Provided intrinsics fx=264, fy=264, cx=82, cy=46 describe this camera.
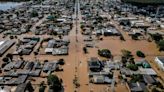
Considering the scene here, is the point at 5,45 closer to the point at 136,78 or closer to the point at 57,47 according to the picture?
the point at 57,47

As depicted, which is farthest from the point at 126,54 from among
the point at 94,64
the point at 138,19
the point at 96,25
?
the point at 138,19

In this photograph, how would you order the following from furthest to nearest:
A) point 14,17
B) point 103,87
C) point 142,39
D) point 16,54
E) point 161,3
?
point 161,3 < point 14,17 < point 142,39 < point 16,54 < point 103,87

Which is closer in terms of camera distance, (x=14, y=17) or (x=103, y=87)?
(x=103, y=87)

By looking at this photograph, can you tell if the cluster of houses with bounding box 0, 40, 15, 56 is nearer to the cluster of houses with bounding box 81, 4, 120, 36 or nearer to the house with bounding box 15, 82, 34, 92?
the house with bounding box 15, 82, 34, 92

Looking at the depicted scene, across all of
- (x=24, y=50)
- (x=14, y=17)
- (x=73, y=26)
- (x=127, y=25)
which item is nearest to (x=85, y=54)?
(x=24, y=50)

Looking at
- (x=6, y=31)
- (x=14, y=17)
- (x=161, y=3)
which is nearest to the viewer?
(x=6, y=31)

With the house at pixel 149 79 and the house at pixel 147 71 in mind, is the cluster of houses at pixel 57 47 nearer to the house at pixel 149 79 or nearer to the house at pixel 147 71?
the house at pixel 147 71

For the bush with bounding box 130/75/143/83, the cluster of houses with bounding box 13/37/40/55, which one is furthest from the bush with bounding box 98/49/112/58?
the cluster of houses with bounding box 13/37/40/55

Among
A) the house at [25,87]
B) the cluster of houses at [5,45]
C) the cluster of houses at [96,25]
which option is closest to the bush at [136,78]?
the house at [25,87]

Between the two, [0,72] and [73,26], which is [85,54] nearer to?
[0,72]
